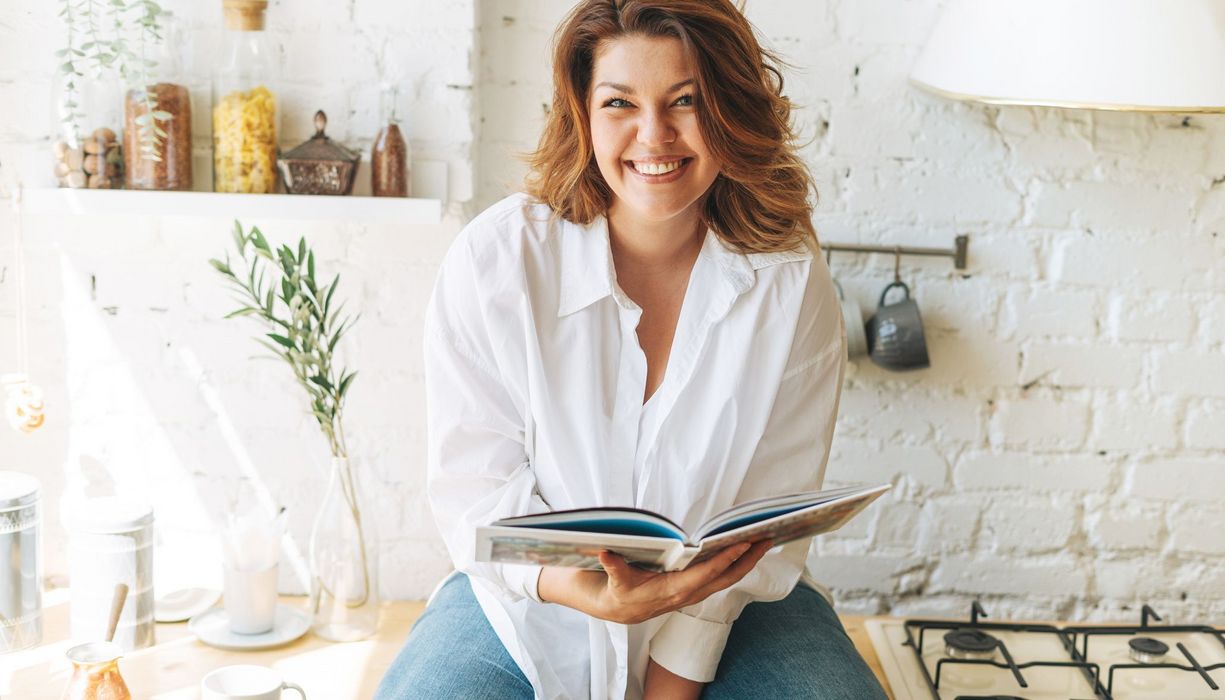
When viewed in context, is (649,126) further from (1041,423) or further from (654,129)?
(1041,423)

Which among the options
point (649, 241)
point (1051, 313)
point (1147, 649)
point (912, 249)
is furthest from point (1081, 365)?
point (649, 241)

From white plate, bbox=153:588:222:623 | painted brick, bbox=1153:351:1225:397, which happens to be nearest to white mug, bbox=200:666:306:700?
white plate, bbox=153:588:222:623

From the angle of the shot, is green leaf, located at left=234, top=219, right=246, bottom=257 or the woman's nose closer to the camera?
the woman's nose

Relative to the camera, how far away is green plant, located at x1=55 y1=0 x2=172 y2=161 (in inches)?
68.3

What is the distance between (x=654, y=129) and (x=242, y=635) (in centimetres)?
106

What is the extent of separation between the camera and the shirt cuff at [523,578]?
146 centimetres

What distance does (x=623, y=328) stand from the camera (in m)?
1.56

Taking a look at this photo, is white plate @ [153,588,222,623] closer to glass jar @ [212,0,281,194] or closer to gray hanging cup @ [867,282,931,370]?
glass jar @ [212,0,281,194]

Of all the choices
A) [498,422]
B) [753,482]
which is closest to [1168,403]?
[753,482]

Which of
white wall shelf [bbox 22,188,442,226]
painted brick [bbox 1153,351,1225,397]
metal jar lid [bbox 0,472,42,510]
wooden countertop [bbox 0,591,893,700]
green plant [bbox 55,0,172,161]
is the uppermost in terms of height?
green plant [bbox 55,0,172,161]

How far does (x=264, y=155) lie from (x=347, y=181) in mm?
133

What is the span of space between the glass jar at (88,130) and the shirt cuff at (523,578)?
896 millimetres

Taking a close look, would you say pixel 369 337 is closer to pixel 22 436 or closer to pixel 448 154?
pixel 448 154

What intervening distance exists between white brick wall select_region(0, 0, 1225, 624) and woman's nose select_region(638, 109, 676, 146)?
0.51 meters
